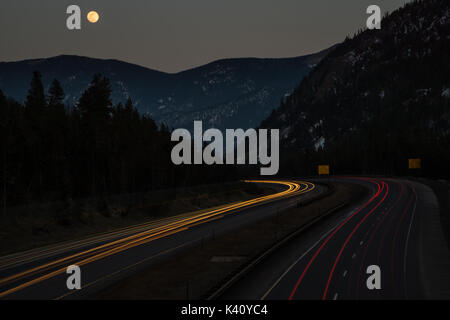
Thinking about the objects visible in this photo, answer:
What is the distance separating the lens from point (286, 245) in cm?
4975

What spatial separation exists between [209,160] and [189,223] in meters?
87.2

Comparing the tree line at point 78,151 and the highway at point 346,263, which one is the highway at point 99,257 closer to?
the highway at point 346,263

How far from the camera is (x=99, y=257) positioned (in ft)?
136

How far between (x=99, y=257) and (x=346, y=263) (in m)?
21.1

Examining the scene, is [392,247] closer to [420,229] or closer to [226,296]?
[420,229]

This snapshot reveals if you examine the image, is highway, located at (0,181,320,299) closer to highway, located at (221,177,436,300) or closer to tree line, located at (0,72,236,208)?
highway, located at (221,177,436,300)

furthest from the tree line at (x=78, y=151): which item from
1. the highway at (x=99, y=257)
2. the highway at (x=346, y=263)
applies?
the highway at (x=346, y=263)

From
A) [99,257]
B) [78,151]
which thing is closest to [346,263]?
[99,257]

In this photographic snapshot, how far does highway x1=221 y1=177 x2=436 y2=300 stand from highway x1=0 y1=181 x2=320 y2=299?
9.68 meters

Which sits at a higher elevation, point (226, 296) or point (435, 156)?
point (435, 156)

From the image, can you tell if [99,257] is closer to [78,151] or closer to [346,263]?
[346,263]

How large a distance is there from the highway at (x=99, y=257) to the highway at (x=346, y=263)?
381 inches

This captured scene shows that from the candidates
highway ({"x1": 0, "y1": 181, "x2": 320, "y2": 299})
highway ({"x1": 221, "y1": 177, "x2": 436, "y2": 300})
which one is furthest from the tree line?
highway ({"x1": 221, "y1": 177, "x2": 436, "y2": 300})
